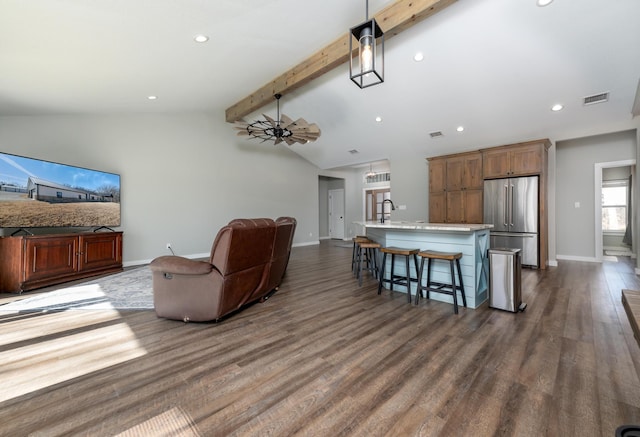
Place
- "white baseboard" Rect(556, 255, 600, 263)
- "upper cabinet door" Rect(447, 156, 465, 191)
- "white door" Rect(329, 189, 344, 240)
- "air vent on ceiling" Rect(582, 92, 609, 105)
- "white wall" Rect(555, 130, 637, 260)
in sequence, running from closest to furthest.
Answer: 1. "air vent on ceiling" Rect(582, 92, 609, 105)
2. "white wall" Rect(555, 130, 637, 260)
3. "white baseboard" Rect(556, 255, 600, 263)
4. "upper cabinet door" Rect(447, 156, 465, 191)
5. "white door" Rect(329, 189, 344, 240)

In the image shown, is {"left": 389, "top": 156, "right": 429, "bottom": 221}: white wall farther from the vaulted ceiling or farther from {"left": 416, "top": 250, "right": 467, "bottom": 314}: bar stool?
{"left": 416, "top": 250, "right": 467, "bottom": 314}: bar stool

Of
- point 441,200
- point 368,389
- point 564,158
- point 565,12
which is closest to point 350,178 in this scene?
point 441,200

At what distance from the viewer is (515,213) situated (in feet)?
18.1

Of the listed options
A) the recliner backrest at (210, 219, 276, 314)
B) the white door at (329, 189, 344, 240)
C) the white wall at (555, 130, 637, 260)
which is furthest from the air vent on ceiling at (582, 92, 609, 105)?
the white door at (329, 189, 344, 240)

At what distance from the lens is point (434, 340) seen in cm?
233

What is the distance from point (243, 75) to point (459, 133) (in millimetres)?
4482

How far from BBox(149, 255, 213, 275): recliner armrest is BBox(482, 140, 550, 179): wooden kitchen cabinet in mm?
5836

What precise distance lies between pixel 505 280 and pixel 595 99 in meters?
3.78

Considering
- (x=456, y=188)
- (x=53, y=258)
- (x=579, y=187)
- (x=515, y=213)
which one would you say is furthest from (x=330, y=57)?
(x=579, y=187)

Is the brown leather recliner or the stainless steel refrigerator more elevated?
the stainless steel refrigerator

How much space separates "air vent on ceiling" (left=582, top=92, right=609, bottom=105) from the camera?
4.34 metres

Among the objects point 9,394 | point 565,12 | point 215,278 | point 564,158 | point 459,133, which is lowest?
point 9,394

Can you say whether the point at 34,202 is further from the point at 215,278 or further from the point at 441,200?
the point at 441,200

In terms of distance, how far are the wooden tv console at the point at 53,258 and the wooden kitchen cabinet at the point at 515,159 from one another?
7.44 m
